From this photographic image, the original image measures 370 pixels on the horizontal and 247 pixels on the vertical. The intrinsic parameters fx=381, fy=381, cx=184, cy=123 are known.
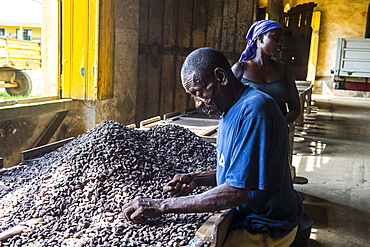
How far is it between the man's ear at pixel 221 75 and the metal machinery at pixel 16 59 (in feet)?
22.4

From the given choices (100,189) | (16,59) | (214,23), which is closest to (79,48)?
(100,189)

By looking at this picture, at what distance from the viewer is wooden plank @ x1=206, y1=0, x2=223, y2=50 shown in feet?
26.3

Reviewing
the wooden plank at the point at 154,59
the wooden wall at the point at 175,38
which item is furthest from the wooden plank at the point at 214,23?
the wooden plank at the point at 154,59

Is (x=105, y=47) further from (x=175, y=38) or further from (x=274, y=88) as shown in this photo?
(x=175, y=38)

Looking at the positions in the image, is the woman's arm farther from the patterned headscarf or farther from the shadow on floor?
the shadow on floor

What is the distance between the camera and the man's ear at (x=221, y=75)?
5.41 ft

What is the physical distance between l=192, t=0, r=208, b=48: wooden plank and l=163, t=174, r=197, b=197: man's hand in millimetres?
6455

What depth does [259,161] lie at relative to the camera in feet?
5.04

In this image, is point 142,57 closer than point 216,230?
No

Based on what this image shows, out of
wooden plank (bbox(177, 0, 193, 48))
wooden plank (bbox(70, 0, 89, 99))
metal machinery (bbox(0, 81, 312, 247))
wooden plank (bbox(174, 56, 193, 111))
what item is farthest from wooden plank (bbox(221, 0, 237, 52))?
wooden plank (bbox(70, 0, 89, 99))

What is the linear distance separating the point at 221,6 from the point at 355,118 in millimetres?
5388

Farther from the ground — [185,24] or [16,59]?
[185,24]

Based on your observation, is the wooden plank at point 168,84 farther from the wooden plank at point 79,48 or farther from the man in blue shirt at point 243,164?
the man in blue shirt at point 243,164

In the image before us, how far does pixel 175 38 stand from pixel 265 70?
4.98 metres
